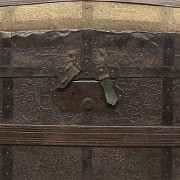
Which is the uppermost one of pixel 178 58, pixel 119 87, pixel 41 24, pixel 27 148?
pixel 41 24

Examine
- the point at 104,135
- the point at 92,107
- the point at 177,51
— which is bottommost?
the point at 104,135

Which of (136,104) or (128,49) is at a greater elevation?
(128,49)

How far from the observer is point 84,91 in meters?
2.47

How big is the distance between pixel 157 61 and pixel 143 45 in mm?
112

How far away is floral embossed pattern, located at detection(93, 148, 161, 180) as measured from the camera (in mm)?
2498

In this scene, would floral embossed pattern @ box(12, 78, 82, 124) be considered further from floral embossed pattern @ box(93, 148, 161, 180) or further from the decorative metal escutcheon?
floral embossed pattern @ box(93, 148, 161, 180)

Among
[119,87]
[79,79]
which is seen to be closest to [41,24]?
[79,79]

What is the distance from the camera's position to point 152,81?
247 cm

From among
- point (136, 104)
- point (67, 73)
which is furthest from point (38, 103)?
point (136, 104)

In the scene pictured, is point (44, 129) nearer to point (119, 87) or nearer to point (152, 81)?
point (119, 87)

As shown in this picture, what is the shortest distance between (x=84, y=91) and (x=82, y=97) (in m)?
0.03

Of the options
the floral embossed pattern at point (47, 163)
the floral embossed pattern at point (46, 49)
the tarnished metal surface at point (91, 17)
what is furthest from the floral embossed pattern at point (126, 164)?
the tarnished metal surface at point (91, 17)

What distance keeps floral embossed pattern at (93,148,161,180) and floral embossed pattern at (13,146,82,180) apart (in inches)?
4.4

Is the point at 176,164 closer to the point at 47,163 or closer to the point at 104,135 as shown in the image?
the point at 104,135
